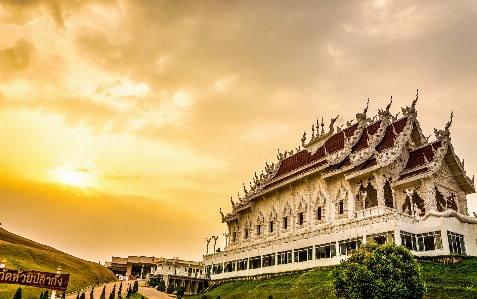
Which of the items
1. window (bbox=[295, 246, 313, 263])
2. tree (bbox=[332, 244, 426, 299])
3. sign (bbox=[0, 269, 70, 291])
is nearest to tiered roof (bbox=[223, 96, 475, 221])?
window (bbox=[295, 246, 313, 263])

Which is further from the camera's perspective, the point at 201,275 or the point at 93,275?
the point at 93,275

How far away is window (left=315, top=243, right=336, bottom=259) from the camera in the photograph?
30.6m

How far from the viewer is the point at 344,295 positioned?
60.7ft

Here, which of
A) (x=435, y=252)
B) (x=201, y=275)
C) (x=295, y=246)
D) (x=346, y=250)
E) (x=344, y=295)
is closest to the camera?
(x=344, y=295)

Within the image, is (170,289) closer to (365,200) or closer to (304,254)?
(304,254)

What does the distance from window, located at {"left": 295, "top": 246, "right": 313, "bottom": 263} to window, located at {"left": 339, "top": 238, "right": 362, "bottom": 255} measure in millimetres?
3192

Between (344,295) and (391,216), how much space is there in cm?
1038

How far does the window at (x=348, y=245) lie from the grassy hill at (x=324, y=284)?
1.86 m

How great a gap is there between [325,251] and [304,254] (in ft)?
7.75

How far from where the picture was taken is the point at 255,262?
38.8 meters

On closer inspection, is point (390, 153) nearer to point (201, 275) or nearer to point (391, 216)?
point (391, 216)

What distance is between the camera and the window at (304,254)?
32569 mm


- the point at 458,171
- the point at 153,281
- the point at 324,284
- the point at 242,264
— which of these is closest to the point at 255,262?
the point at 242,264

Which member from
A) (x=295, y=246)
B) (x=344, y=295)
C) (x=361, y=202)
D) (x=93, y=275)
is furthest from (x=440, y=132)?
(x=93, y=275)
